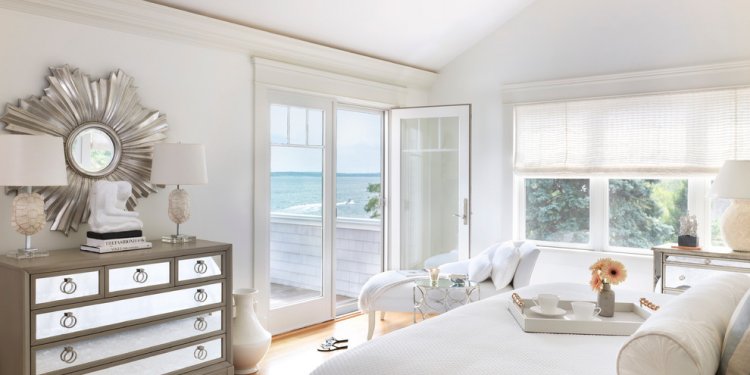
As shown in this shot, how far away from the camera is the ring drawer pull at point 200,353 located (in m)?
3.33

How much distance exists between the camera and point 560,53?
503cm

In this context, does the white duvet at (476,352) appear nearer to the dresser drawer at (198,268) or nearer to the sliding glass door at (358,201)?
the dresser drawer at (198,268)

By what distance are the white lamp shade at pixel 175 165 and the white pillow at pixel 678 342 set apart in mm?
2567

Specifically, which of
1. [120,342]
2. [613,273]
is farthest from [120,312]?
[613,273]

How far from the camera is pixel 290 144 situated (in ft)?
14.9

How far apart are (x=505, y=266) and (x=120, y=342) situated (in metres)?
2.48

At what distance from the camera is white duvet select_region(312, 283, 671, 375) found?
1.75 meters

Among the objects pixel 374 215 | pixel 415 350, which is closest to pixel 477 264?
pixel 374 215

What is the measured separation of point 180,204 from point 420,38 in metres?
2.63

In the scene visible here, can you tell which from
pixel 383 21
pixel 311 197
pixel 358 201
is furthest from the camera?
pixel 358 201

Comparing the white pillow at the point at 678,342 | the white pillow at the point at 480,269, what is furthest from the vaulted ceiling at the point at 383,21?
the white pillow at the point at 678,342

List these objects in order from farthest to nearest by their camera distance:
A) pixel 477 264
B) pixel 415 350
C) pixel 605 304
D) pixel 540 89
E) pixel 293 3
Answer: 1. pixel 540 89
2. pixel 477 264
3. pixel 293 3
4. pixel 605 304
5. pixel 415 350

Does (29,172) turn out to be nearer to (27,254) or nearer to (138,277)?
(27,254)

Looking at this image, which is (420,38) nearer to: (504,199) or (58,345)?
(504,199)
